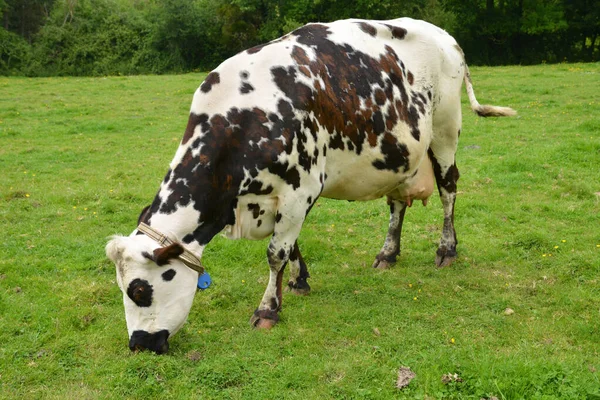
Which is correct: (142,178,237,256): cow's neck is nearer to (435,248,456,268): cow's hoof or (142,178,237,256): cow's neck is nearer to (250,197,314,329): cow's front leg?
(250,197,314,329): cow's front leg

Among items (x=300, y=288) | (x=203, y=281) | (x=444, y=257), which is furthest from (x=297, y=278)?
(x=444, y=257)

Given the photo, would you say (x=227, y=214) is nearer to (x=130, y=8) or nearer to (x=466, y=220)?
(x=466, y=220)

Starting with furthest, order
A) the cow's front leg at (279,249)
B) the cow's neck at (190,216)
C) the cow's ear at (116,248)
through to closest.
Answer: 1. the cow's front leg at (279,249)
2. the cow's neck at (190,216)
3. the cow's ear at (116,248)

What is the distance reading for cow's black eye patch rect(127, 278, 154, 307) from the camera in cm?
445

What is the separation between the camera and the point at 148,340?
4.62 metres

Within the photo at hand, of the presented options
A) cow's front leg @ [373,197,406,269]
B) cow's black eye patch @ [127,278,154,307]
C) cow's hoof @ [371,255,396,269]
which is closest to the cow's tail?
cow's front leg @ [373,197,406,269]

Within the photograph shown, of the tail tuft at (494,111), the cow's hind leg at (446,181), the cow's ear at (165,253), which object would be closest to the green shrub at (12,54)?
the tail tuft at (494,111)

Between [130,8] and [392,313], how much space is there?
37.4 m

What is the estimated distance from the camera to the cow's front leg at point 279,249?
511 centimetres

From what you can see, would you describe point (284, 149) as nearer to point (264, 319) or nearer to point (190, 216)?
point (190, 216)

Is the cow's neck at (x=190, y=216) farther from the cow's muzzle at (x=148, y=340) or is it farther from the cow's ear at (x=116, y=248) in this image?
the cow's muzzle at (x=148, y=340)

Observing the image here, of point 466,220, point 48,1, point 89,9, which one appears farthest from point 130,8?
point 466,220

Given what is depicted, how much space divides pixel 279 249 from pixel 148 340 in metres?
1.35

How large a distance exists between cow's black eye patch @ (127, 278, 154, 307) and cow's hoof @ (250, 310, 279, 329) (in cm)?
118
